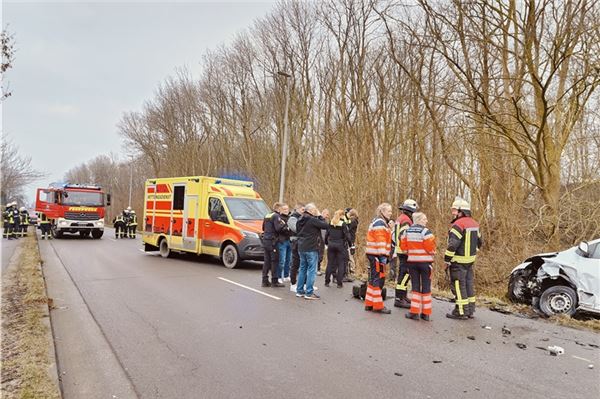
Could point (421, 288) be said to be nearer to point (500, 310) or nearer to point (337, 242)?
point (500, 310)

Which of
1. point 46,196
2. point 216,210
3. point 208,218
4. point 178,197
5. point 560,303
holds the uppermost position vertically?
point 46,196

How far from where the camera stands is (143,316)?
272 inches

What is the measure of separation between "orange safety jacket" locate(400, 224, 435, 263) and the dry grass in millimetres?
5175

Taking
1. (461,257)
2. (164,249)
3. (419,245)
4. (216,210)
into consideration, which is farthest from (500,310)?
(164,249)

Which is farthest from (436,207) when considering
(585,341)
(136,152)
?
(136,152)

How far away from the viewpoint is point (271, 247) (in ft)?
32.1

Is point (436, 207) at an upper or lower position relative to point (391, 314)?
upper

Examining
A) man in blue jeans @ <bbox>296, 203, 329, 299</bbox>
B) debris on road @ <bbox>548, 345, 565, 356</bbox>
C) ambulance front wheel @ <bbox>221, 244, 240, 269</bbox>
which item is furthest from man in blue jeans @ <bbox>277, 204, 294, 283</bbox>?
debris on road @ <bbox>548, 345, 565, 356</bbox>

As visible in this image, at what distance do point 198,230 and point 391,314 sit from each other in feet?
25.0

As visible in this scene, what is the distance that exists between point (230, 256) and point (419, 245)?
675 centimetres

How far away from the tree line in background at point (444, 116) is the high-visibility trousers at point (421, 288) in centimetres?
471

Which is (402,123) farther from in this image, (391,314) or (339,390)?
(339,390)

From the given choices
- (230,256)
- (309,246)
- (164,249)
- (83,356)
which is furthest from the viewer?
(164,249)

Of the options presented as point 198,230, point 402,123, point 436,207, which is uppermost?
point 402,123
